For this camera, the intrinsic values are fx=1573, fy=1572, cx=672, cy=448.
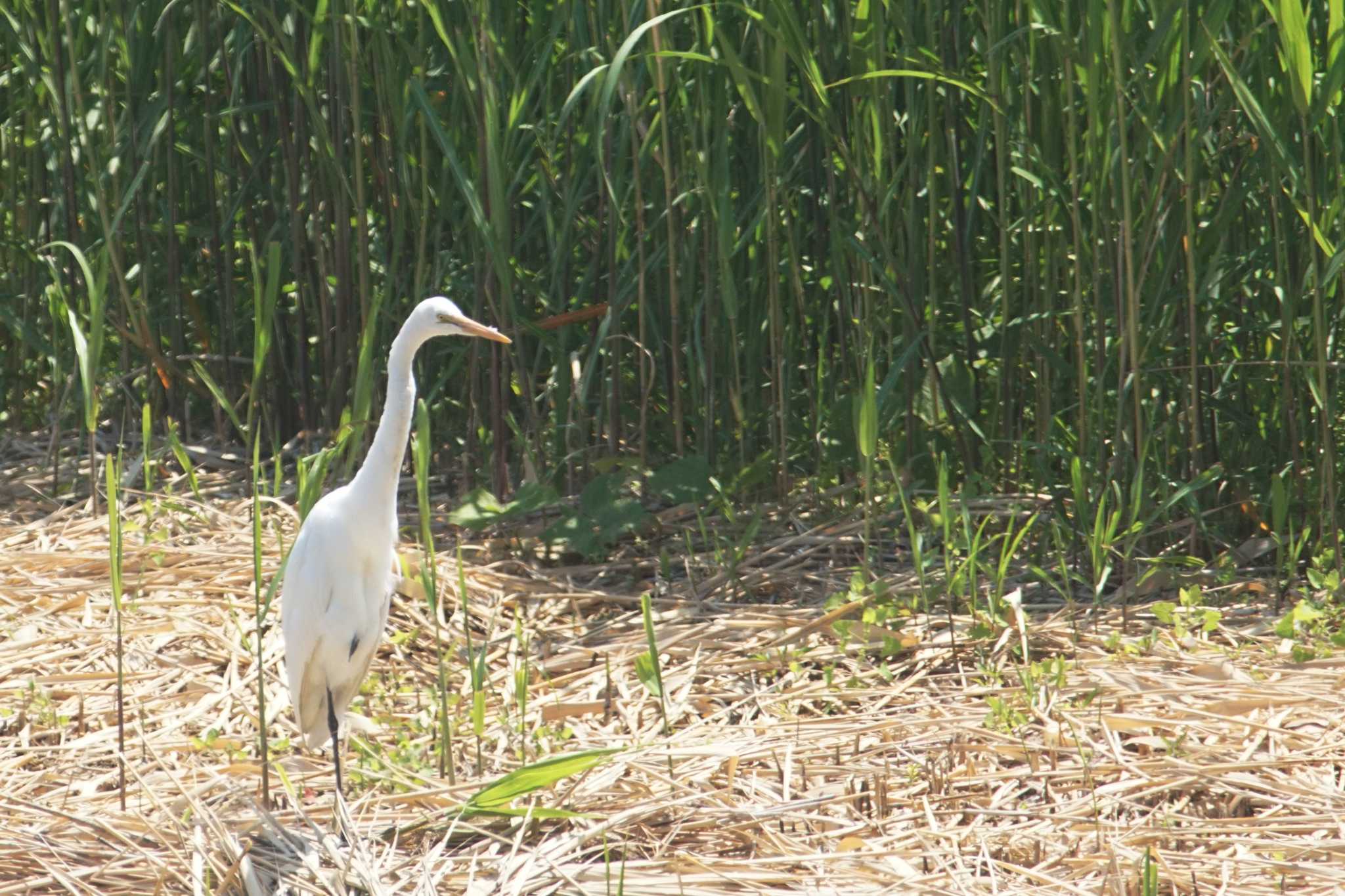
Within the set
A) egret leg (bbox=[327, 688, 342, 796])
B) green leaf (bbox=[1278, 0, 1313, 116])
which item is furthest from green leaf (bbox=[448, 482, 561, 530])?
green leaf (bbox=[1278, 0, 1313, 116])

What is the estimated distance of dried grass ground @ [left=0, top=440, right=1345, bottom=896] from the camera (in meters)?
2.20

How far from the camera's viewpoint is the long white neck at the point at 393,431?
247cm

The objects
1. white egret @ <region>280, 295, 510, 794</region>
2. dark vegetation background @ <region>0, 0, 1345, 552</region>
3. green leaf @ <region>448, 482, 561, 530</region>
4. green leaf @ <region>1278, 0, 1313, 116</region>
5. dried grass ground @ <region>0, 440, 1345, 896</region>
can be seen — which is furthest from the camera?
green leaf @ <region>448, 482, 561, 530</region>

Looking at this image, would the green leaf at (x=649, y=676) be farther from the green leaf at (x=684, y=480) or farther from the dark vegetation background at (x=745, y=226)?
the green leaf at (x=684, y=480)

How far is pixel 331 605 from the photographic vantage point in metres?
2.67

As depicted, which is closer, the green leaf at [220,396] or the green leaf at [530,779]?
the green leaf at [530,779]

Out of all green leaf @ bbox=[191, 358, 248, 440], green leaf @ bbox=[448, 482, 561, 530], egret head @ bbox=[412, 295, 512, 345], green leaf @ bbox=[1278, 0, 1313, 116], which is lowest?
green leaf @ bbox=[448, 482, 561, 530]

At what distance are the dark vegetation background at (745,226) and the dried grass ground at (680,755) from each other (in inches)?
17.5

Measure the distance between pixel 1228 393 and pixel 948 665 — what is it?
1040 millimetres

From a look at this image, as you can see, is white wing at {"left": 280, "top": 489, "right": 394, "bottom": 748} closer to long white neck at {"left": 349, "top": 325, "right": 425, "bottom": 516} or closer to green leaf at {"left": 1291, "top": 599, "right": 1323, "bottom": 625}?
long white neck at {"left": 349, "top": 325, "right": 425, "bottom": 516}

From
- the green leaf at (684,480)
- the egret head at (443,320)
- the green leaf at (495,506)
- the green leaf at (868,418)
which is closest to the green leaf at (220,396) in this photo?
the green leaf at (495,506)

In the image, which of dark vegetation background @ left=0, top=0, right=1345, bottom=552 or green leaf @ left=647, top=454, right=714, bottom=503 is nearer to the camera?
dark vegetation background @ left=0, top=0, right=1345, bottom=552

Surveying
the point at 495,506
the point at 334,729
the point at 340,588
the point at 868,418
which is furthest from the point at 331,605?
the point at 868,418

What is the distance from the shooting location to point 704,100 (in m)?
3.34
